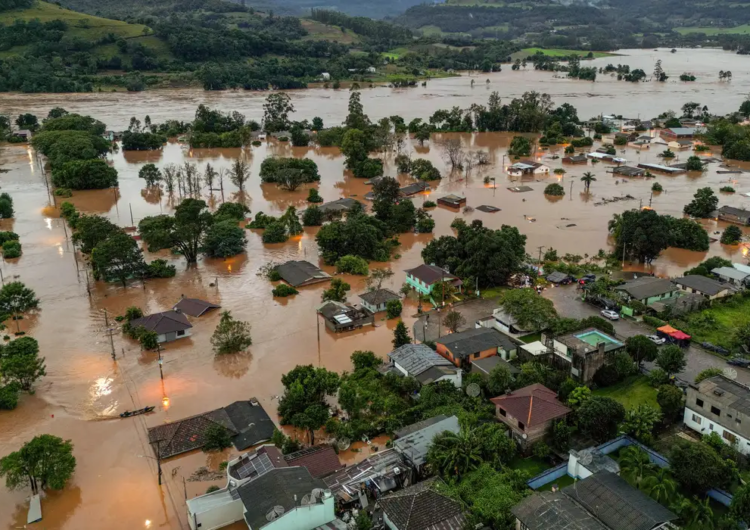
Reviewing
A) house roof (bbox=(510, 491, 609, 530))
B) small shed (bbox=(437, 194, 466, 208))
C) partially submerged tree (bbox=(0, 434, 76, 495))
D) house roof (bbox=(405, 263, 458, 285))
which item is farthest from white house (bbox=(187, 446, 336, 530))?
small shed (bbox=(437, 194, 466, 208))

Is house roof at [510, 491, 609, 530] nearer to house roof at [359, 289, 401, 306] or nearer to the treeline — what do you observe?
house roof at [359, 289, 401, 306]

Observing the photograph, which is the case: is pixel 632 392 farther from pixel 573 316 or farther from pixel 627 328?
pixel 573 316

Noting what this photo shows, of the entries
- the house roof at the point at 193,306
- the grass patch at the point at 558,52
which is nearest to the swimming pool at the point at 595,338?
the house roof at the point at 193,306

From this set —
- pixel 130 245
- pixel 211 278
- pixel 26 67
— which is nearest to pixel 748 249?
pixel 211 278

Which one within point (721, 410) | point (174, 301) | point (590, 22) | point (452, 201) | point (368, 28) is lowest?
point (174, 301)

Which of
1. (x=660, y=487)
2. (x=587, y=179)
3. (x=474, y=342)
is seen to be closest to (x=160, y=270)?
(x=474, y=342)

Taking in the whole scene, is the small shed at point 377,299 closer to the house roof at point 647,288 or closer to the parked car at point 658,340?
the house roof at point 647,288

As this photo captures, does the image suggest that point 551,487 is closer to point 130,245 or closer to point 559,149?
point 130,245
